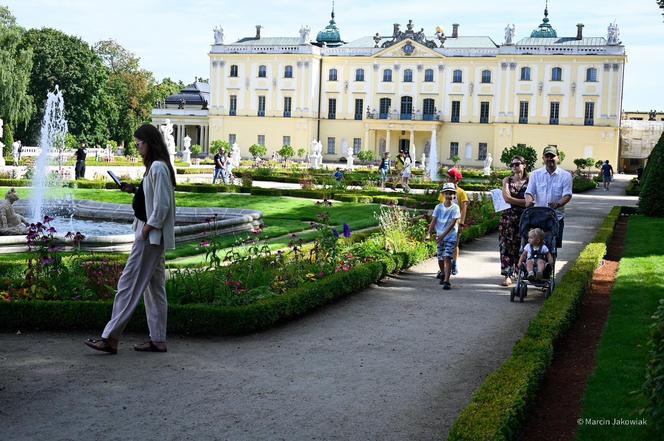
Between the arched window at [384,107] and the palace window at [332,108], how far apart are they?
334cm

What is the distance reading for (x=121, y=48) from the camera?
65.8m

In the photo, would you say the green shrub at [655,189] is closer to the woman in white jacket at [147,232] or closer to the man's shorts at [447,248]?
the man's shorts at [447,248]

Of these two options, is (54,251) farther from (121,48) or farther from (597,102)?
(121,48)

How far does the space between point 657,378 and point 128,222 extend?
12.6 meters

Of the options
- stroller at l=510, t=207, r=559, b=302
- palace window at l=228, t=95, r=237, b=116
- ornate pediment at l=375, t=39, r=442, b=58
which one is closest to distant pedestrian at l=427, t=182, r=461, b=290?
stroller at l=510, t=207, r=559, b=302

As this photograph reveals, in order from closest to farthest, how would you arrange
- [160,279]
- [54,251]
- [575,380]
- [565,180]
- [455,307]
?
[575,380] → [160,279] → [54,251] → [455,307] → [565,180]

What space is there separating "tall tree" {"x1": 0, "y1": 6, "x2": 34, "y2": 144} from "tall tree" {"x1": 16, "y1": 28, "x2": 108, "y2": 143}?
505cm

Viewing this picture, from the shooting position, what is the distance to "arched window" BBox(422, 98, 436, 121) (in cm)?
5659

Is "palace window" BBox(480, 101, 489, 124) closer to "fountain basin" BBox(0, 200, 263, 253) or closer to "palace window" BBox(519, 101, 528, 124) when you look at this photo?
"palace window" BBox(519, 101, 528, 124)

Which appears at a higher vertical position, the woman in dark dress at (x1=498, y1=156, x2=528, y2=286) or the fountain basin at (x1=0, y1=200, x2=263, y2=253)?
the woman in dark dress at (x1=498, y1=156, x2=528, y2=286)

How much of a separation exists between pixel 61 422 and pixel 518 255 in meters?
5.91

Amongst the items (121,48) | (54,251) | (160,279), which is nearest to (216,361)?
(160,279)

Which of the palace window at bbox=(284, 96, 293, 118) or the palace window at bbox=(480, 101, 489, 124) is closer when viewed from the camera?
the palace window at bbox=(480, 101, 489, 124)

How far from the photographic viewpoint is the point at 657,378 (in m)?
3.84
